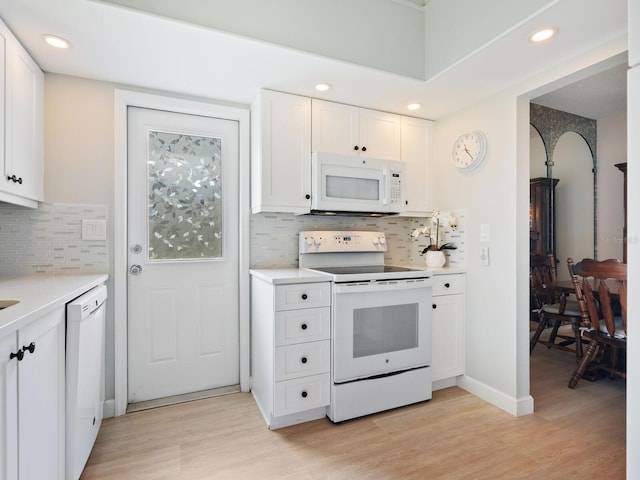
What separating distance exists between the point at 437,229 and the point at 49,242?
8.85 feet

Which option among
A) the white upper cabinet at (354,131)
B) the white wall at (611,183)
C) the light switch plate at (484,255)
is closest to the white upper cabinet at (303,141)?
the white upper cabinet at (354,131)

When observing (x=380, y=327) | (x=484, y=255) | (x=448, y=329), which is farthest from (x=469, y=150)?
(x=380, y=327)

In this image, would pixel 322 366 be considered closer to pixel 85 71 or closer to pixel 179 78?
pixel 179 78

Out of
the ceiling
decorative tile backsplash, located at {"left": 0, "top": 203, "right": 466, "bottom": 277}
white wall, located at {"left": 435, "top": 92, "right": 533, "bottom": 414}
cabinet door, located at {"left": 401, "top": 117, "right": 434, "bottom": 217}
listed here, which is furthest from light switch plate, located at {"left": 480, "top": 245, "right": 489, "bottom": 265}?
the ceiling

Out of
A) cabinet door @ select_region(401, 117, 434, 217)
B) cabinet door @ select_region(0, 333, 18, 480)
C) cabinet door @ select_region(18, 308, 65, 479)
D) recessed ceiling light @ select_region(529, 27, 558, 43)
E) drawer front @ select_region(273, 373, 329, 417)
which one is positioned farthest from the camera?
cabinet door @ select_region(401, 117, 434, 217)

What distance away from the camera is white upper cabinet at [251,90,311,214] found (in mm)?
2352

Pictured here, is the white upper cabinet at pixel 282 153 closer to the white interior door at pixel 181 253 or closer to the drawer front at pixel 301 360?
the white interior door at pixel 181 253

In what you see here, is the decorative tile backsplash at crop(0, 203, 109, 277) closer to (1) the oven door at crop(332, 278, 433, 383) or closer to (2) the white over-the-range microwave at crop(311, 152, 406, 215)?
(2) the white over-the-range microwave at crop(311, 152, 406, 215)

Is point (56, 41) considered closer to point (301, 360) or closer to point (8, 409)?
point (8, 409)

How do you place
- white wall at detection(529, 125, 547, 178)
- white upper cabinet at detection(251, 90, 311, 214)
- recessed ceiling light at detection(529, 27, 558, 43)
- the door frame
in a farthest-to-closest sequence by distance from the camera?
white wall at detection(529, 125, 547, 178) → white upper cabinet at detection(251, 90, 311, 214) → the door frame → recessed ceiling light at detection(529, 27, 558, 43)

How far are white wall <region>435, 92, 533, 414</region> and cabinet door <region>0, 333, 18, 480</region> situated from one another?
2.49m

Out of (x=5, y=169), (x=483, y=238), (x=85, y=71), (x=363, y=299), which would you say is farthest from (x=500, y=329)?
(x=85, y=71)

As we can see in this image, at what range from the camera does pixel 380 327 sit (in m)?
2.28

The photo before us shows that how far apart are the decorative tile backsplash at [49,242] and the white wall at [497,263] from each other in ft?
8.27
